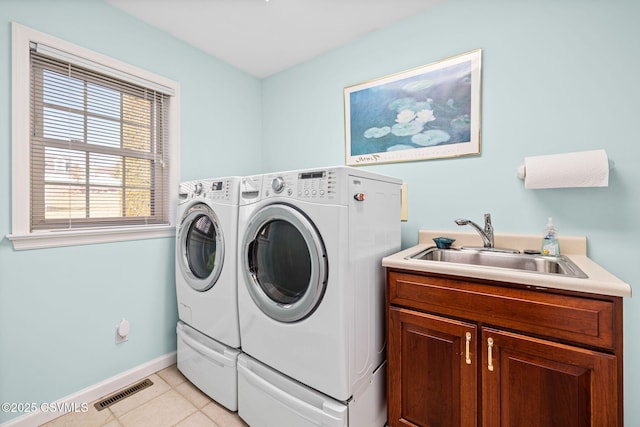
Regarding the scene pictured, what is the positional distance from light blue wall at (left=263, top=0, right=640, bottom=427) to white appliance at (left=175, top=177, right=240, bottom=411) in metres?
1.15

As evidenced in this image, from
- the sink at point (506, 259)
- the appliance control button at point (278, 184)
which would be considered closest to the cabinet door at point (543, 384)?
the sink at point (506, 259)

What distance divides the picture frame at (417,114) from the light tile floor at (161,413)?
1866 millimetres

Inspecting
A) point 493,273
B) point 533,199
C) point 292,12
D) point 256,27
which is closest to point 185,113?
point 256,27

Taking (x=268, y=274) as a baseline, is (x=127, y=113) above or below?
above

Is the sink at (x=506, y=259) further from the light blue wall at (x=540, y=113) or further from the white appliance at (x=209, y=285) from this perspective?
the white appliance at (x=209, y=285)

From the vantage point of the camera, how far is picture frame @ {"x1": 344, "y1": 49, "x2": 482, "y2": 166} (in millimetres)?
1678

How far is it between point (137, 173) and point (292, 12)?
5.00ft

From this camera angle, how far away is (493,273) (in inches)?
41.7

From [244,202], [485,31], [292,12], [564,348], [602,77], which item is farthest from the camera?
[292,12]

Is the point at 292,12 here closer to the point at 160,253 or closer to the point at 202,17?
the point at 202,17

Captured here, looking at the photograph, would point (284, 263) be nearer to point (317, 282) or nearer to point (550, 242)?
point (317, 282)

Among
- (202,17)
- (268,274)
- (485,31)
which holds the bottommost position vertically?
(268,274)

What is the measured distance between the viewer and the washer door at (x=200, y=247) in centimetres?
164

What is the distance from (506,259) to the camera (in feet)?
4.85
